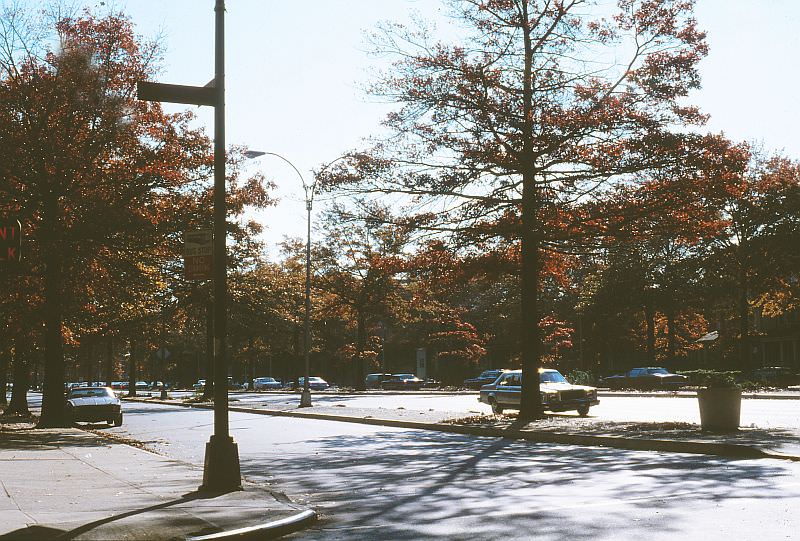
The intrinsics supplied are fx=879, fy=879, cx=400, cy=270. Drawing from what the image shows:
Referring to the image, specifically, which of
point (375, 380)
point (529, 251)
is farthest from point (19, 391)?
point (375, 380)

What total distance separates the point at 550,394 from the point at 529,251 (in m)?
5.25

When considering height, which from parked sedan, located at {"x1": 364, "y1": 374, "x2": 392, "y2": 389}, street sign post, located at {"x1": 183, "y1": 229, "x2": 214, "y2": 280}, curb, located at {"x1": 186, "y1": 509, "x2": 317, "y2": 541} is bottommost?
parked sedan, located at {"x1": 364, "y1": 374, "x2": 392, "y2": 389}

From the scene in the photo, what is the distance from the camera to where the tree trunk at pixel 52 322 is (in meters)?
24.0

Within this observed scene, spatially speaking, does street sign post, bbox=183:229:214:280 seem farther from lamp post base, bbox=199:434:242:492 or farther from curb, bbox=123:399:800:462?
curb, bbox=123:399:800:462

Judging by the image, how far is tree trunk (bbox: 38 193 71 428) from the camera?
23984 mm

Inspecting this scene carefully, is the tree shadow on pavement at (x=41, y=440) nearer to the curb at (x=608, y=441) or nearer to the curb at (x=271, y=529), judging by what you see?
the curb at (x=608, y=441)

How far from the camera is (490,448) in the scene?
1761 centimetres

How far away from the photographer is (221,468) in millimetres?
11039

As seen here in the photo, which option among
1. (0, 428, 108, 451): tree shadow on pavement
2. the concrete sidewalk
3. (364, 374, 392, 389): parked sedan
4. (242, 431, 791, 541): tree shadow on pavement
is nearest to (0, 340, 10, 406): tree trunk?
(0, 428, 108, 451): tree shadow on pavement

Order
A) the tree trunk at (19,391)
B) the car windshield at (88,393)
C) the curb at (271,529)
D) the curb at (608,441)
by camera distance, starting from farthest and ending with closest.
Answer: the tree trunk at (19,391)
the car windshield at (88,393)
the curb at (608,441)
the curb at (271,529)

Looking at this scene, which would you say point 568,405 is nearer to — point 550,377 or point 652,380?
point 550,377

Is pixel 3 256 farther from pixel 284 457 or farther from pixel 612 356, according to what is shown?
pixel 612 356

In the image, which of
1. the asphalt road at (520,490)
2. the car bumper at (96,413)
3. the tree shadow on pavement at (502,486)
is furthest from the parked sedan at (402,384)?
the tree shadow on pavement at (502,486)

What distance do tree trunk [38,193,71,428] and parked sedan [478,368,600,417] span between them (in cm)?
1384
